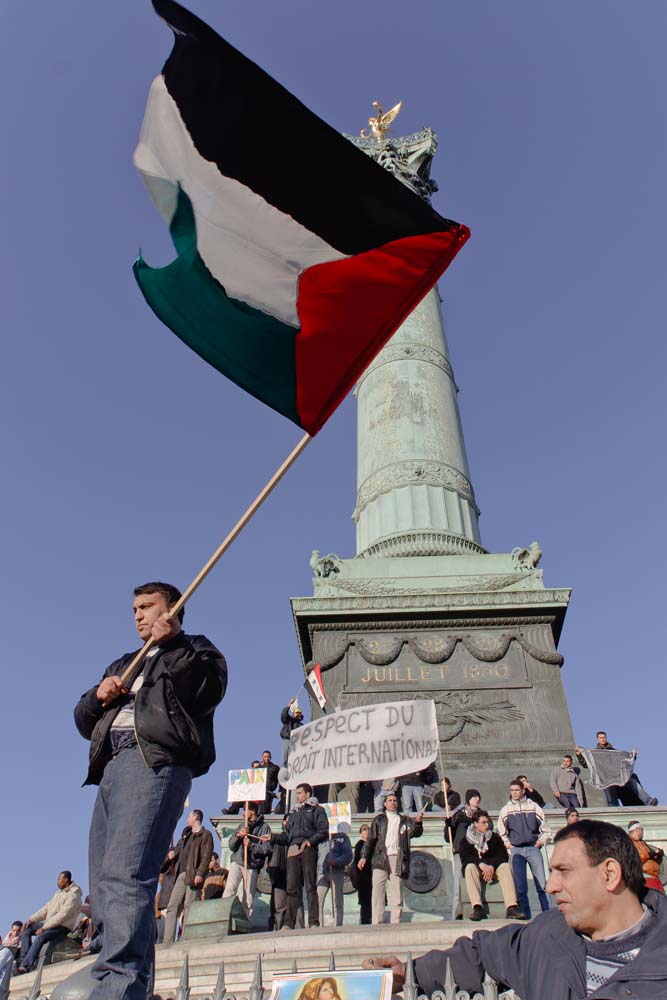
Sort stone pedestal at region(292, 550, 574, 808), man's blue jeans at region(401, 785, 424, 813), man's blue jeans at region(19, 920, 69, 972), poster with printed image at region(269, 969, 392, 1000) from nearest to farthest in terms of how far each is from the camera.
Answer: poster with printed image at region(269, 969, 392, 1000) → man's blue jeans at region(19, 920, 69, 972) → man's blue jeans at region(401, 785, 424, 813) → stone pedestal at region(292, 550, 574, 808)

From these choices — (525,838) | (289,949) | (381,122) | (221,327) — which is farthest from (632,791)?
(381,122)

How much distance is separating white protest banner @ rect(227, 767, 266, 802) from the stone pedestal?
14.6 ft

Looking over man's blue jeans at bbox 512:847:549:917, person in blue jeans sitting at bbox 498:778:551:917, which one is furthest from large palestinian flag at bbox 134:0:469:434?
man's blue jeans at bbox 512:847:549:917

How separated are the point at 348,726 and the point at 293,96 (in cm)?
725

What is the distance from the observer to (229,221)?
228 inches

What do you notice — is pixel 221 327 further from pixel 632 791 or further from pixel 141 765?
pixel 632 791

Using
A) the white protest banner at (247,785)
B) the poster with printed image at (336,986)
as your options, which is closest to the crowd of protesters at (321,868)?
the white protest banner at (247,785)

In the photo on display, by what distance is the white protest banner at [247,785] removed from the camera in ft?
37.4

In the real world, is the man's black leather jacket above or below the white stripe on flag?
below

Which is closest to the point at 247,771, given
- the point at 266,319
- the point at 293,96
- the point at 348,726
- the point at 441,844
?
the point at 348,726

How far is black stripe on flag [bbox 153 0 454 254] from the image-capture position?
5.85m

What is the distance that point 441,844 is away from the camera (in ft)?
39.5

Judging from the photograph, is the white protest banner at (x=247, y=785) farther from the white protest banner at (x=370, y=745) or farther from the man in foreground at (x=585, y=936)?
the man in foreground at (x=585, y=936)

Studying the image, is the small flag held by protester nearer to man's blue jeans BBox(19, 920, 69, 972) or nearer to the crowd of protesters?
the crowd of protesters
